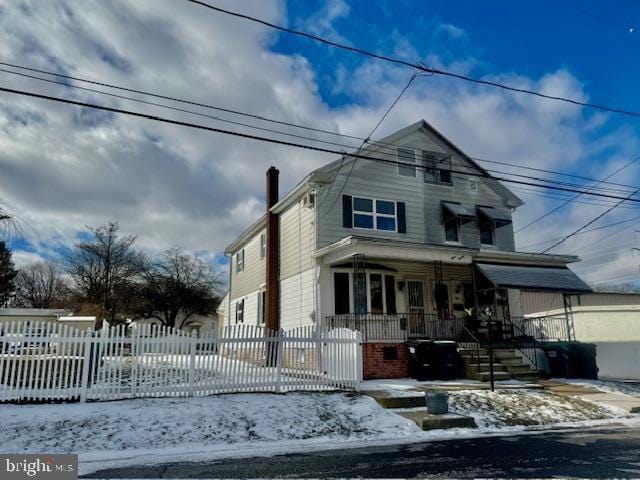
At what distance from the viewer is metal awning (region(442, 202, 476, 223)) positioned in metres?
17.8

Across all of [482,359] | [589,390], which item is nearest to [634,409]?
[589,390]

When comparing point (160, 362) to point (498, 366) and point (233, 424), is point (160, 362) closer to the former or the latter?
point (233, 424)

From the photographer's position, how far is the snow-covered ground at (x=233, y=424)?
22.8 ft

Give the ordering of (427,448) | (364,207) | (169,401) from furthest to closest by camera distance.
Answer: (364,207) < (169,401) < (427,448)

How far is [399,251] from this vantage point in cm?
1459

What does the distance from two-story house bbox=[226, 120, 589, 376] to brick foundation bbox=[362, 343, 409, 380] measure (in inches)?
8.7

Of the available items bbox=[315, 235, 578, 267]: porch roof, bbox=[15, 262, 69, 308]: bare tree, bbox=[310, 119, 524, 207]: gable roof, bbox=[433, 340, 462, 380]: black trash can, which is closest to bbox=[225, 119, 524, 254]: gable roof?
bbox=[310, 119, 524, 207]: gable roof

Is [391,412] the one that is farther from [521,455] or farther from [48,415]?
[48,415]

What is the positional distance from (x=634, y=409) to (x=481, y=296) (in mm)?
7874

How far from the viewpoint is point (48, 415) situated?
26.3ft

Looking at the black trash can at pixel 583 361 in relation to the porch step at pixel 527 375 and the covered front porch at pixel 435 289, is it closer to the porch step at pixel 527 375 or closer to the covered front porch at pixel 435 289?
the covered front porch at pixel 435 289

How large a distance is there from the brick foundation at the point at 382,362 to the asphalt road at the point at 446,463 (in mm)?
6112

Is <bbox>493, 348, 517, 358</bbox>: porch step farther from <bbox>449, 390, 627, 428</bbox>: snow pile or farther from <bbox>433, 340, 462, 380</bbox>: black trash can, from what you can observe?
<bbox>449, 390, 627, 428</bbox>: snow pile

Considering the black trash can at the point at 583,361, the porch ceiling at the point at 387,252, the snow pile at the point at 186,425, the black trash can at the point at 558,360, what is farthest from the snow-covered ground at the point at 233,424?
the black trash can at the point at 583,361
